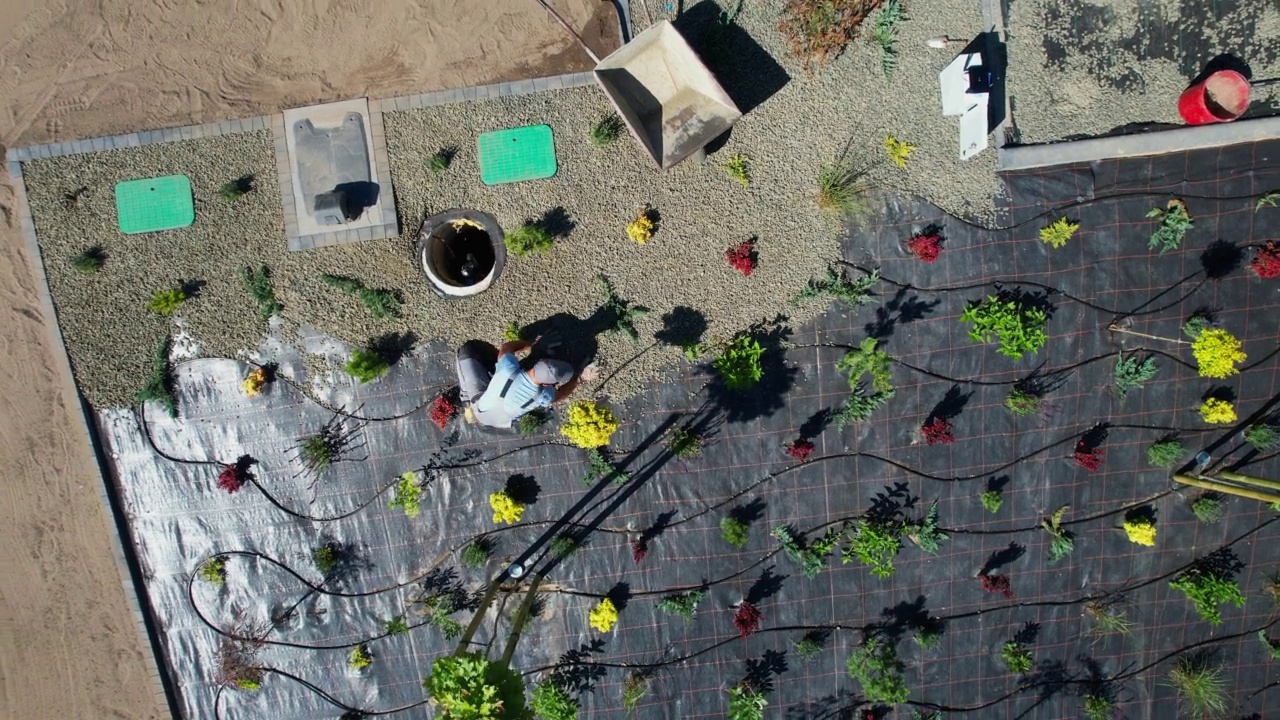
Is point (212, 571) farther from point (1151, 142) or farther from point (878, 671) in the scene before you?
point (1151, 142)

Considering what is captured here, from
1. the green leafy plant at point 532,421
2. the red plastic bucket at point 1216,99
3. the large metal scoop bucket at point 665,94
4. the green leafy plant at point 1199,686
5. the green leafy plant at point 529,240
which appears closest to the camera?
the large metal scoop bucket at point 665,94

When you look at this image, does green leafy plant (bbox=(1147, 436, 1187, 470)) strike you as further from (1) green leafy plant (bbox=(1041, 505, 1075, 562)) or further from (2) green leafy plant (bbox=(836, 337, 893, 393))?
(2) green leafy plant (bbox=(836, 337, 893, 393))

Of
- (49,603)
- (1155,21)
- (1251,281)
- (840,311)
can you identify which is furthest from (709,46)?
(49,603)

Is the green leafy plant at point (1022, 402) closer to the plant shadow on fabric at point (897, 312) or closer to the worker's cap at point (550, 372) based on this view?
the plant shadow on fabric at point (897, 312)

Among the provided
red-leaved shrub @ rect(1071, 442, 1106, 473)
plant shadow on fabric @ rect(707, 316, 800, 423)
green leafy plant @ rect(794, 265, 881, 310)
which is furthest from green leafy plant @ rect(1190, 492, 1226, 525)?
plant shadow on fabric @ rect(707, 316, 800, 423)

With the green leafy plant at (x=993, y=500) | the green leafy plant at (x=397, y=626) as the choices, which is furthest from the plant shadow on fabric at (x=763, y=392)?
the green leafy plant at (x=397, y=626)

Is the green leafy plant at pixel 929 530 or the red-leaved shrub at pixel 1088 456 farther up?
the red-leaved shrub at pixel 1088 456
